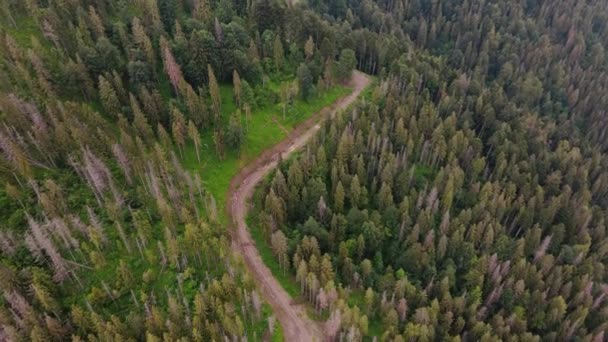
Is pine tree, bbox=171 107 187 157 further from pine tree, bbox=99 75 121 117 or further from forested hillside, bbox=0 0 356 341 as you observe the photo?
pine tree, bbox=99 75 121 117

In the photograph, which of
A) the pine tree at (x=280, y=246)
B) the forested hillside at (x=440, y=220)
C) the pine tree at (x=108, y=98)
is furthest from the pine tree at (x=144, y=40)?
the pine tree at (x=280, y=246)

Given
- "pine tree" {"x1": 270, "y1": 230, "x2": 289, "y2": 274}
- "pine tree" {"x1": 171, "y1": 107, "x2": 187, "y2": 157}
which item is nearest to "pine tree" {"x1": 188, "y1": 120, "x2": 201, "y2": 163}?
"pine tree" {"x1": 171, "y1": 107, "x2": 187, "y2": 157}

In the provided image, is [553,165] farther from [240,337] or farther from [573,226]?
[240,337]

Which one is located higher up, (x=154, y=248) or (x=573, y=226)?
(x=154, y=248)

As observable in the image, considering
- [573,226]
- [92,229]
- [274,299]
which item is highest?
[92,229]

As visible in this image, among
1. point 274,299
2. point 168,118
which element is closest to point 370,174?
point 274,299

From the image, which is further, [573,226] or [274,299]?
[573,226]

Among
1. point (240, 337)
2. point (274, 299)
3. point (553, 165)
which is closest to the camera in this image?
point (240, 337)

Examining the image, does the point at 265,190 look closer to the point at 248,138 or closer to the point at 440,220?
the point at 248,138

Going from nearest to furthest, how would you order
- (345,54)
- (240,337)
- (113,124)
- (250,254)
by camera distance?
(240,337), (250,254), (113,124), (345,54)
